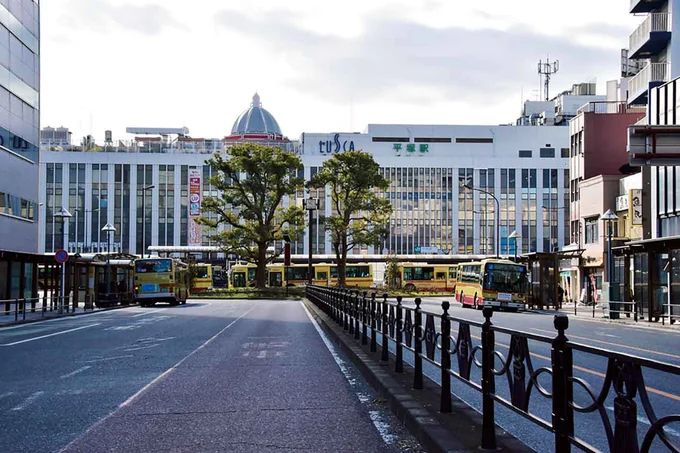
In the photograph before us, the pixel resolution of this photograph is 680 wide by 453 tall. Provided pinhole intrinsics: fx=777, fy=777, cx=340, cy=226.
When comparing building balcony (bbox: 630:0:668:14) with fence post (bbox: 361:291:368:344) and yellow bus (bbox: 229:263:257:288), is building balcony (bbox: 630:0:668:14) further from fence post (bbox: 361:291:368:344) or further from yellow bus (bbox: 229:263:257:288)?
yellow bus (bbox: 229:263:257:288)

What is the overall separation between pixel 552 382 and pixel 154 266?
47.2 meters

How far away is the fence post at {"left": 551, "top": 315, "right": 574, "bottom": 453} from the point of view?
470 centimetres

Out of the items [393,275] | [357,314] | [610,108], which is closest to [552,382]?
[357,314]

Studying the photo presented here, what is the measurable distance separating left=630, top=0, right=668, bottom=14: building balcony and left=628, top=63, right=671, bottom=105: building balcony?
13.0ft

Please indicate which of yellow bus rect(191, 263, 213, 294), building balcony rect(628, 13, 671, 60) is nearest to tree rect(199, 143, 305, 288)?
yellow bus rect(191, 263, 213, 294)

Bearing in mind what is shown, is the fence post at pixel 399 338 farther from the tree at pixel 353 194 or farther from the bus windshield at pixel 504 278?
the tree at pixel 353 194

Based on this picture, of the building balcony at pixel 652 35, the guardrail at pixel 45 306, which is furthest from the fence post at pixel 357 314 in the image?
the building balcony at pixel 652 35

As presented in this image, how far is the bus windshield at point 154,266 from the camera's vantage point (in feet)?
164

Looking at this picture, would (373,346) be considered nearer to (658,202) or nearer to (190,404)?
(190,404)

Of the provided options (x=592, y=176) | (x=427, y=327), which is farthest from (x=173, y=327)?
(x=592, y=176)

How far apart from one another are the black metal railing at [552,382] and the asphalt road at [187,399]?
38.0 inches

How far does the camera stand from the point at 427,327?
9062mm

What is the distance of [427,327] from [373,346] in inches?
215

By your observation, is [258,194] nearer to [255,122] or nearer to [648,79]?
[648,79]
